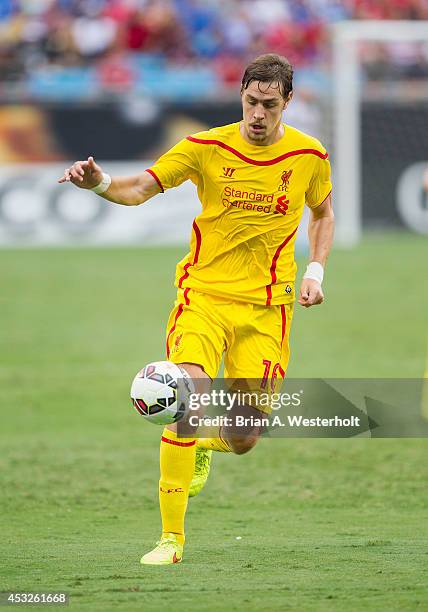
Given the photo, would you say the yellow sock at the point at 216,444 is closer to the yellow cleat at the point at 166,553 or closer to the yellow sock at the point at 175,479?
the yellow sock at the point at 175,479

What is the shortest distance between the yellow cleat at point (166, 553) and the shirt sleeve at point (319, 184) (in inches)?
74.5

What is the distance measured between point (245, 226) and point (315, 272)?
0.43 meters

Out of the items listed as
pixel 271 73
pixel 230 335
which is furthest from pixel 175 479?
pixel 271 73

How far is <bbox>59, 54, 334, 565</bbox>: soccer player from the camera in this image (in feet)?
20.0

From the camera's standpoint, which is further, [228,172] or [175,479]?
[228,172]

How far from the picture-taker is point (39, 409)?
408 inches

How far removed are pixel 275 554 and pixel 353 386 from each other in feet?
14.4

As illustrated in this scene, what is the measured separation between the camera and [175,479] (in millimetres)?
5988

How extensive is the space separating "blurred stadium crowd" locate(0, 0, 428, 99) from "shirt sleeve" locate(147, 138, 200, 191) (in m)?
14.6

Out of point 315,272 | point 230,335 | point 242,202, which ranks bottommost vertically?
point 230,335

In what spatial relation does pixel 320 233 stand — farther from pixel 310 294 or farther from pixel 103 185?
pixel 103 185

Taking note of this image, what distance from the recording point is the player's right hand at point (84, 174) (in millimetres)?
5859

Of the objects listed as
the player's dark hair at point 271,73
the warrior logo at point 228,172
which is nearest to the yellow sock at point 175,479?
the warrior logo at point 228,172

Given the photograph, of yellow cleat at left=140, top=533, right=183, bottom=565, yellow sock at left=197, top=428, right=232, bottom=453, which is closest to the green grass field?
yellow cleat at left=140, top=533, right=183, bottom=565
